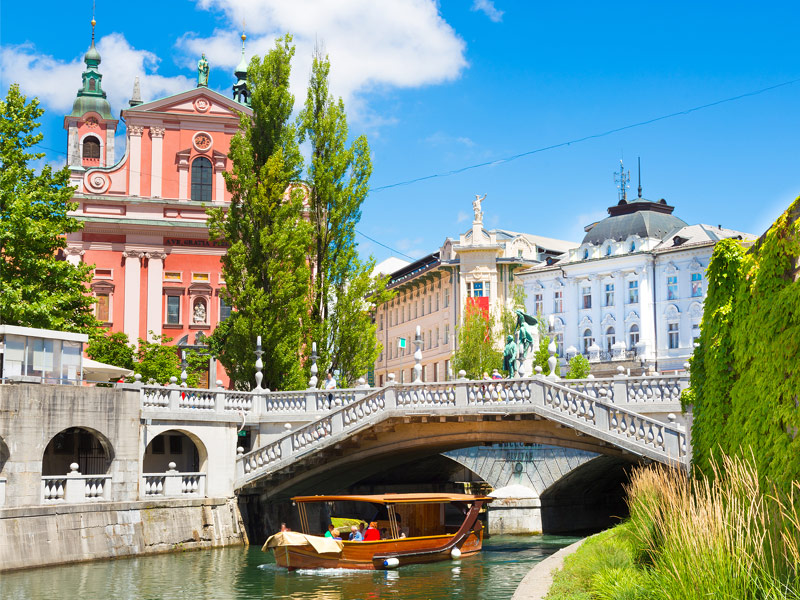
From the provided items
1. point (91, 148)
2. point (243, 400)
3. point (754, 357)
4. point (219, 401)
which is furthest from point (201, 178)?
point (754, 357)

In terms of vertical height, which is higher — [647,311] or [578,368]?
[647,311]

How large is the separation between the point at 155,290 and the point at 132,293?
1.14 meters

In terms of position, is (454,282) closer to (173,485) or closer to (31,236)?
(31,236)

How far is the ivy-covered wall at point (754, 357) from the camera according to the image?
12773 mm

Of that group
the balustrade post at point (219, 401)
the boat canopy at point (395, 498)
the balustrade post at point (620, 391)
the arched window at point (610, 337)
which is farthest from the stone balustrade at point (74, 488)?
the arched window at point (610, 337)

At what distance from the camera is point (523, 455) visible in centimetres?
4031

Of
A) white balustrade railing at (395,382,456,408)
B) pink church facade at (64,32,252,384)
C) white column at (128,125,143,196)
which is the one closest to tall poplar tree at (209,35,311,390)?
white balustrade railing at (395,382,456,408)

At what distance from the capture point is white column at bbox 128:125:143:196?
51.2m

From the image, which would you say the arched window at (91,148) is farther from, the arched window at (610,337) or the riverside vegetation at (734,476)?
the riverside vegetation at (734,476)

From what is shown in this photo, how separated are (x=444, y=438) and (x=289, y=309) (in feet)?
25.5

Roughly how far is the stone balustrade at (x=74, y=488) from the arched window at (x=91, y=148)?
125 ft

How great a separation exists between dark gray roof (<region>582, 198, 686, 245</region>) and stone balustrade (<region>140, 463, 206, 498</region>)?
46.3m

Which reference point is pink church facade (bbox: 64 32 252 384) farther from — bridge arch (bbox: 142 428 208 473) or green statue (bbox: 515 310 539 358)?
green statue (bbox: 515 310 539 358)

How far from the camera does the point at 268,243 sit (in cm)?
3597
